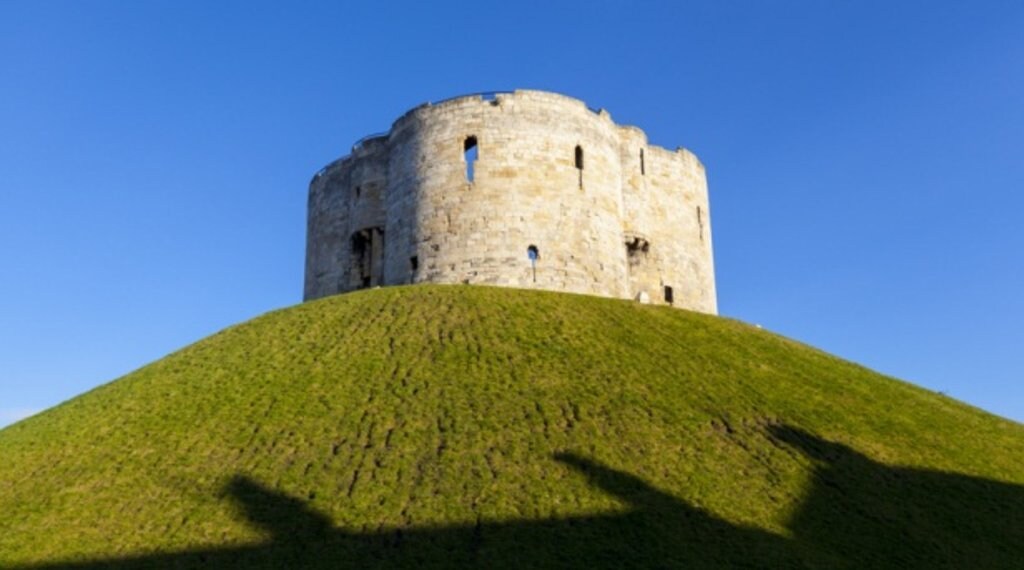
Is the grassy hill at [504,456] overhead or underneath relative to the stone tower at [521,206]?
A: underneath

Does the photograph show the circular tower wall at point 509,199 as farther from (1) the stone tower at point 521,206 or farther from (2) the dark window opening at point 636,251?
(2) the dark window opening at point 636,251

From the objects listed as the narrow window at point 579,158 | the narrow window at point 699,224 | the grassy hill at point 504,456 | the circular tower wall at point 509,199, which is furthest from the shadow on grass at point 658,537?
the narrow window at point 699,224

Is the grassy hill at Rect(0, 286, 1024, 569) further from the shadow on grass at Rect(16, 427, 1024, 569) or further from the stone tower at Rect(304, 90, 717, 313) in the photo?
the stone tower at Rect(304, 90, 717, 313)

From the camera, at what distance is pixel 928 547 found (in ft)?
65.2

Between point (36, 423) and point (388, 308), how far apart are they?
11.7m

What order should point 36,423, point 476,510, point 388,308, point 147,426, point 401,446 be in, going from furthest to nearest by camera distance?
point 388,308, point 36,423, point 147,426, point 401,446, point 476,510

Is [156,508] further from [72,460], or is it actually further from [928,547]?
[928,547]

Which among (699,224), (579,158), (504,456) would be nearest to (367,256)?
(579,158)

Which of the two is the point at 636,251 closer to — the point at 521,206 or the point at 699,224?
the point at 699,224

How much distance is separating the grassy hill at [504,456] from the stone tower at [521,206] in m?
4.35

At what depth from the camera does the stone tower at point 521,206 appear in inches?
1431

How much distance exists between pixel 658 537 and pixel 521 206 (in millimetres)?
19820

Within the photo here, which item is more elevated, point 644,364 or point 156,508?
point 644,364

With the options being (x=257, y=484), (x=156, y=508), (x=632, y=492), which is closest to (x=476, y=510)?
(x=632, y=492)
